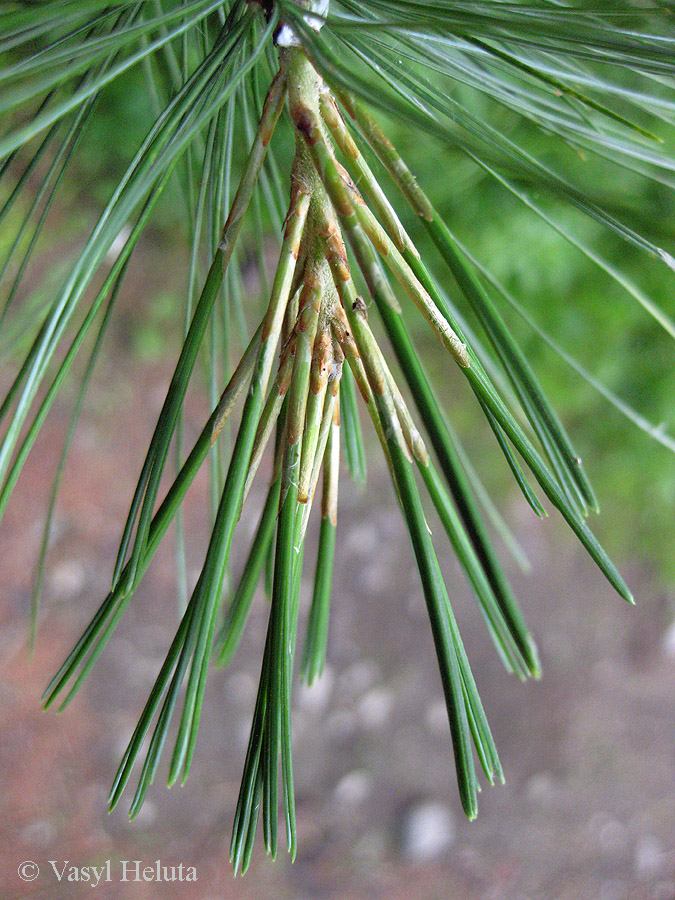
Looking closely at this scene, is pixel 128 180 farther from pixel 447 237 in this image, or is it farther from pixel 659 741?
pixel 659 741

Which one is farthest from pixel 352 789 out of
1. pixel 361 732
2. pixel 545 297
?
pixel 545 297

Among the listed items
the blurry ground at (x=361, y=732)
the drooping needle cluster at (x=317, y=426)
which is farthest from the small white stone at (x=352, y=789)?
the drooping needle cluster at (x=317, y=426)

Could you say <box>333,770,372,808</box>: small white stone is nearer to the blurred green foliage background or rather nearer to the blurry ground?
the blurry ground

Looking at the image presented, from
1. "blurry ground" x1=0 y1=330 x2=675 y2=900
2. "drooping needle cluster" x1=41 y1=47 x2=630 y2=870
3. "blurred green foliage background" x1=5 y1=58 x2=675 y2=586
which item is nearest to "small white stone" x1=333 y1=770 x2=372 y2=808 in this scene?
"blurry ground" x1=0 y1=330 x2=675 y2=900

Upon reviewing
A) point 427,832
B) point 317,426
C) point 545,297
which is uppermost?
point 545,297

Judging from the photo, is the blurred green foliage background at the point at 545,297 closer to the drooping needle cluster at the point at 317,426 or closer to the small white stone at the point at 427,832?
the small white stone at the point at 427,832

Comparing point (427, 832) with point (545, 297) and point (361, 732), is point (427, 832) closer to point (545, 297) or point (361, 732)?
point (361, 732)

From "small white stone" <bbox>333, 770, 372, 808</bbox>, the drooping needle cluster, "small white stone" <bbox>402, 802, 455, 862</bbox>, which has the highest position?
the drooping needle cluster

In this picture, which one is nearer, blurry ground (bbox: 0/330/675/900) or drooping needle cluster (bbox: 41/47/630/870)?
drooping needle cluster (bbox: 41/47/630/870)
